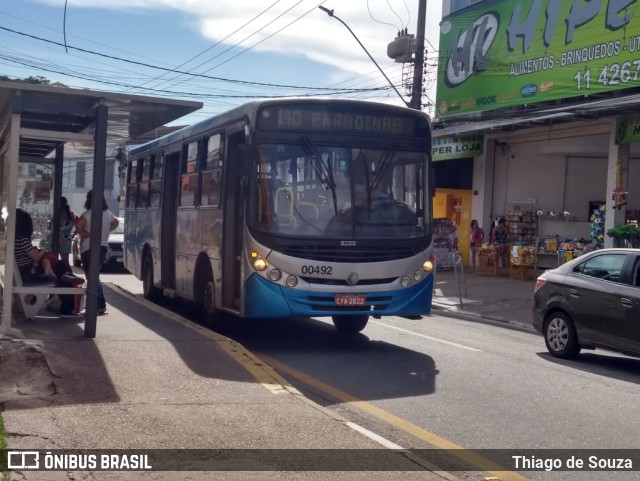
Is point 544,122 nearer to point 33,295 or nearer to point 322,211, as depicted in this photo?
point 322,211

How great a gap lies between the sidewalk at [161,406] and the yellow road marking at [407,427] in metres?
0.62

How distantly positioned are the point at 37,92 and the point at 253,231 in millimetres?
3087

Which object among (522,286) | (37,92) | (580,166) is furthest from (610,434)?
(580,166)

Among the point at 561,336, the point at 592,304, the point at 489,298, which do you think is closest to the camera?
the point at 592,304

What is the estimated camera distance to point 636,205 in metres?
25.5

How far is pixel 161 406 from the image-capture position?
24.2 feet

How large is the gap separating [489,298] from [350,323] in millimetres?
9501

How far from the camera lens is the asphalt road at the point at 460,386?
7609 millimetres

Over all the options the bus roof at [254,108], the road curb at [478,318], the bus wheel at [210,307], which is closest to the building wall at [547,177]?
the road curb at [478,318]

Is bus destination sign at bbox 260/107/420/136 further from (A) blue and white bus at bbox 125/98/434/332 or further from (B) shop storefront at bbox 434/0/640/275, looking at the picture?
(B) shop storefront at bbox 434/0/640/275

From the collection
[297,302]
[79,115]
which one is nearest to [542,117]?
[297,302]

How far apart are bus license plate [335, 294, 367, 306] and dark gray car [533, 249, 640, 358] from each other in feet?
9.84

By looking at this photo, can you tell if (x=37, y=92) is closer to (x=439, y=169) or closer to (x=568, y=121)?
(x=568, y=121)

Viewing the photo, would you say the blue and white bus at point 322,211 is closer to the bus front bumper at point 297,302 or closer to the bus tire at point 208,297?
the bus front bumper at point 297,302
